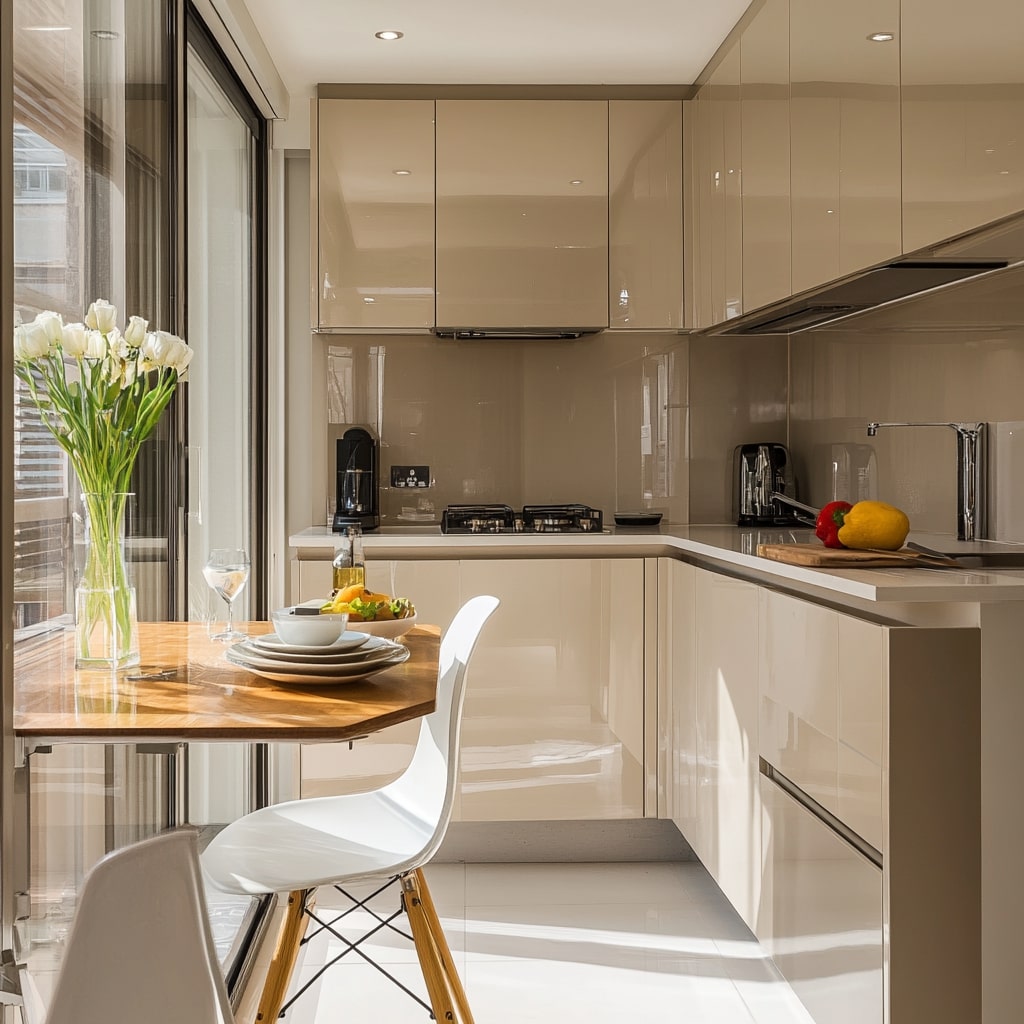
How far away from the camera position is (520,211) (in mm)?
3541

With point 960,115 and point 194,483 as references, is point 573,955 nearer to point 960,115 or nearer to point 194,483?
point 194,483

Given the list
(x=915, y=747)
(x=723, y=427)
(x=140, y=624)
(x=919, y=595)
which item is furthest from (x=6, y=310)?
(x=723, y=427)

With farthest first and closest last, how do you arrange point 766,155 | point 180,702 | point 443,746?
point 766,155 < point 443,746 < point 180,702

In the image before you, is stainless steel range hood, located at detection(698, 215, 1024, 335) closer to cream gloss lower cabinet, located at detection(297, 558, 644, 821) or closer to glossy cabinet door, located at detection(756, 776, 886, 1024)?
cream gloss lower cabinet, located at detection(297, 558, 644, 821)

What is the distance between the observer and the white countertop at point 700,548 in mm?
1841

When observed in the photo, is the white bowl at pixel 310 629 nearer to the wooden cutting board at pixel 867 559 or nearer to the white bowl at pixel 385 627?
the white bowl at pixel 385 627

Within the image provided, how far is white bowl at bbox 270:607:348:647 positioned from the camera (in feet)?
5.16

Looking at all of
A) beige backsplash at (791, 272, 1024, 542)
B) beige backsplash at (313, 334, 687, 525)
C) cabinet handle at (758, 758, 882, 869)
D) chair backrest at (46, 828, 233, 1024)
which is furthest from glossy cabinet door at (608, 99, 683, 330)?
chair backrest at (46, 828, 233, 1024)

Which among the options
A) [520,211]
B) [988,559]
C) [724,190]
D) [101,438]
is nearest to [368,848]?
[101,438]

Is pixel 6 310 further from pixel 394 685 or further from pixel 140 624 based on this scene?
pixel 140 624

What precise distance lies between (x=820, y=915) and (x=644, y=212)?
2320mm

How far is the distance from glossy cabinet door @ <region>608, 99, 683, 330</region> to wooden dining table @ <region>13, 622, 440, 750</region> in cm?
213

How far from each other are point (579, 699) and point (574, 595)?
12.7 inches

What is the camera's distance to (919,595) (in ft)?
5.77
